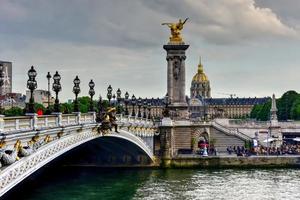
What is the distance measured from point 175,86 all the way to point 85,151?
103 ft

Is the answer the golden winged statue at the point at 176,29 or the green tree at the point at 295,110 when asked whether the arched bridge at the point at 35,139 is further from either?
the green tree at the point at 295,110

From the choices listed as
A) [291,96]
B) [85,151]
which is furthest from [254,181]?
[291,96]

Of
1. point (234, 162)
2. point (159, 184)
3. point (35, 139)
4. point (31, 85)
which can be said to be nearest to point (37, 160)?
point (35, 139)

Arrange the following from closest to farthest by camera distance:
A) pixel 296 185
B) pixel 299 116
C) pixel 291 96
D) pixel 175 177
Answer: pixel 296 185, pixel 175 177, pixel 299 116, pixel 291 96

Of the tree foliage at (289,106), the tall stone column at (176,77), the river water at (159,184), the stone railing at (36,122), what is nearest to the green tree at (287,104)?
the tree foliage at (289,106)

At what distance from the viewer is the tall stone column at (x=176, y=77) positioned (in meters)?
89.2

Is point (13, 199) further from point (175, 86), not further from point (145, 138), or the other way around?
point (175, 86)

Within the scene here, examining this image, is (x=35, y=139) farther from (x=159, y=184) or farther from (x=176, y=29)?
(x=176, y=29)

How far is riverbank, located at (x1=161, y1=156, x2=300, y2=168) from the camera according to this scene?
65.6 meters

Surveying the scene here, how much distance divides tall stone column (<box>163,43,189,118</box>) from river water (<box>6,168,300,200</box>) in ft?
87.1

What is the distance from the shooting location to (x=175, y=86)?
89.9 m

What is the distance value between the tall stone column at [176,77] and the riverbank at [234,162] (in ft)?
76.3

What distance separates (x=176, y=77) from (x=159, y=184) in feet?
132

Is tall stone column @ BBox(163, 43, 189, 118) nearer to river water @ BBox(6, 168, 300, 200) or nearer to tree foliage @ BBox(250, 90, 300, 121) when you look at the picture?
river water @ BBox(6, 168, 300, 200)
